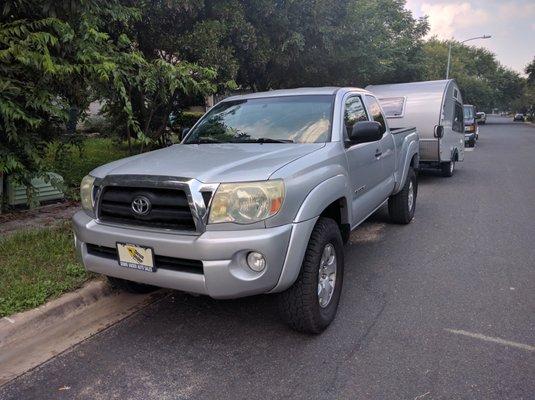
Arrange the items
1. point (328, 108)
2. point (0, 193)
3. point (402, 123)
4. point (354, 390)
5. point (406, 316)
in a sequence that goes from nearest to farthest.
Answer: point (354, 390) < point (406, 316) < point (328, 108) < point (0, 193) < point (402, 123)

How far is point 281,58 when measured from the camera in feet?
34.2

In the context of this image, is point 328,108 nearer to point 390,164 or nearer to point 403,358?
point 390,164

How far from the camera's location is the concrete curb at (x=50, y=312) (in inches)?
132

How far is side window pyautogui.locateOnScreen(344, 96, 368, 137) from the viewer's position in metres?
4.37

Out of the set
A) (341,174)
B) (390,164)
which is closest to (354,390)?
(341,174)

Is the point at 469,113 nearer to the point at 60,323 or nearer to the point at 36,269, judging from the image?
the point at 36,269

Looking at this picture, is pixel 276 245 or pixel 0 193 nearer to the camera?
pixel 276 245

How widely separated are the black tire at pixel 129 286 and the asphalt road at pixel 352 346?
9.4 inches

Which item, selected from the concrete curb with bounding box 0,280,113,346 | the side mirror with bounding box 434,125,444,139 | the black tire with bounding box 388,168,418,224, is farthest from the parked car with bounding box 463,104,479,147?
the concrete curb with bounding box 0,280,113,346

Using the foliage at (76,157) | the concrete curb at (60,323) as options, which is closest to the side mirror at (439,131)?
the foliage at (76,157)

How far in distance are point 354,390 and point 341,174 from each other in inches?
66.5

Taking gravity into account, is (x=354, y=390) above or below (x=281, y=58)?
below

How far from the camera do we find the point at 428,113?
32.2 feet

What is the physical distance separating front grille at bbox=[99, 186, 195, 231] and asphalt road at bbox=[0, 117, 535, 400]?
92 cm
